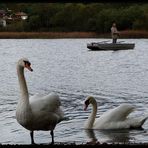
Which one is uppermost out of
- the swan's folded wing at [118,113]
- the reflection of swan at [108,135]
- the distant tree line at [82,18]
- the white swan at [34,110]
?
the white swan at [34,110]

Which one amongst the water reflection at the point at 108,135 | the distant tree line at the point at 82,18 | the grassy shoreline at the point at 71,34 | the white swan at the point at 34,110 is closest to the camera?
the white swan at the point at 34,110

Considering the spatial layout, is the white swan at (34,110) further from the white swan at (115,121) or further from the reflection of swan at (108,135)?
the white swan at (115,121)

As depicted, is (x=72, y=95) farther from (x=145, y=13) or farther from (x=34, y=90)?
(x=145, y=13)

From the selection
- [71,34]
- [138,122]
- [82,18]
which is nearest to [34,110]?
[138,122]

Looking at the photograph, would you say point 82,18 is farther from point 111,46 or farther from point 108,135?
point 108,135

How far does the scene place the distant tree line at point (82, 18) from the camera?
58250 millimetres

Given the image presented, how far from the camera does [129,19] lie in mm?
56906

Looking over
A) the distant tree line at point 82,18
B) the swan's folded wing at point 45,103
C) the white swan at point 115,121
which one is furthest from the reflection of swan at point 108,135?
the distant tree line at point 82,18

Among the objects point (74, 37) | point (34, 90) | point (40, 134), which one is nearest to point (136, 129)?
point (40, 134)

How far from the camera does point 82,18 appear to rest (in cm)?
6322

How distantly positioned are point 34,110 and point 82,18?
58570 mm

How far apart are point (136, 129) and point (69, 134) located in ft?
3.86

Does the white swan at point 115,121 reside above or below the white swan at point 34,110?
below

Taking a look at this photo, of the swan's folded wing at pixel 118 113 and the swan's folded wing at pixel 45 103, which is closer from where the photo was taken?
the swan's folded wing at pixel 45 103
